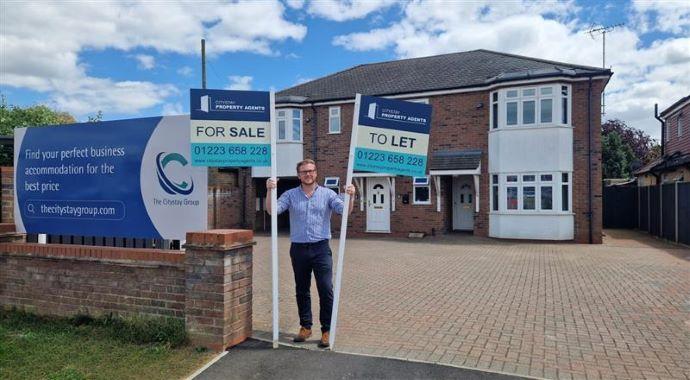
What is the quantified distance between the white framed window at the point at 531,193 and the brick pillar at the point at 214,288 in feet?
43.2

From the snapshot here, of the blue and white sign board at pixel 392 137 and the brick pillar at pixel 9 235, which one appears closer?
the blue and white sign board at pixel 392 137

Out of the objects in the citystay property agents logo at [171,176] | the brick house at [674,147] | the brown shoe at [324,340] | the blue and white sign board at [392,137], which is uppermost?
the brick house at [674,147]

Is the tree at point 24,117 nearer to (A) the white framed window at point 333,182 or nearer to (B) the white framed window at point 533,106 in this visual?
(A) the white framed window at point 333,182

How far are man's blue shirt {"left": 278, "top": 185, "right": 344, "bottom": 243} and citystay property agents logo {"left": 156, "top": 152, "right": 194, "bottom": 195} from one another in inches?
40.2

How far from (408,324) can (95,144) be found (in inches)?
160

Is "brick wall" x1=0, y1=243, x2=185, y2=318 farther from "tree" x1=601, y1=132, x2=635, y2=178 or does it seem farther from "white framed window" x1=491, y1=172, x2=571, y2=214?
"tree" x1=601, y1=132, x2=635, y2=178

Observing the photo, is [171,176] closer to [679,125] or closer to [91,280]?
[91,280]

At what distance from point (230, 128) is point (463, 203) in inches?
578

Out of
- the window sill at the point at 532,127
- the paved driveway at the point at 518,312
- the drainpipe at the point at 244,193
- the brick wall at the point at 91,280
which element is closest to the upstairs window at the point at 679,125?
the window sill at the point at 532,127

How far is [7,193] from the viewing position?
6.38m

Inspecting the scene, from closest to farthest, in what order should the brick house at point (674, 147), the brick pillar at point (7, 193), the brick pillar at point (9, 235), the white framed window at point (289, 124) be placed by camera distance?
the brick pillar at point (9, 235) → the brick pillar at point (7, 193) → the brick house at point (674, 147) → the white framed window at point (289, 124)

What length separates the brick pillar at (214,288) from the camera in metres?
4.56

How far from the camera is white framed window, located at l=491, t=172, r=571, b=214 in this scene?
15.7 meters

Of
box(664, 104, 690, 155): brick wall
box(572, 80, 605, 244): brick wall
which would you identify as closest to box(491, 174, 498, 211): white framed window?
box(572, 80, 605, 244): brick wall
